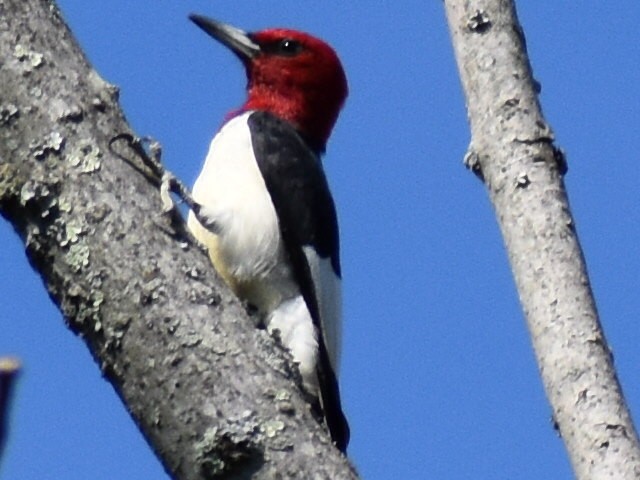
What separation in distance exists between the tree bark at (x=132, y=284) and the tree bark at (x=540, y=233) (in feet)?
1.42

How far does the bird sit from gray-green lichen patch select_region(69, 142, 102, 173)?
1.72 metres

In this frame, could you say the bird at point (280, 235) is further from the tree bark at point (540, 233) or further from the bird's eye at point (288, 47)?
the tree bark at point (540, 233)

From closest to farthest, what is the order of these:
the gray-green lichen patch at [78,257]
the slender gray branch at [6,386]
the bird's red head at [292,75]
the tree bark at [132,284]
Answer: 1. the slender gray branch at [6,386]
2. the tree bark at [132,284]
3. the gray-green lichen patch at [78,257]
4. the bird's red head at [292,75]

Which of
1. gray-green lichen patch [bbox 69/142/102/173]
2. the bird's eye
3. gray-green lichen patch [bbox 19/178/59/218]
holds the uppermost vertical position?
the bird's eye

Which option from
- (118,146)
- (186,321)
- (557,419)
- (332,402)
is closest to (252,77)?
(332,402)

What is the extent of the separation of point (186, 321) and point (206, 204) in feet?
7.94

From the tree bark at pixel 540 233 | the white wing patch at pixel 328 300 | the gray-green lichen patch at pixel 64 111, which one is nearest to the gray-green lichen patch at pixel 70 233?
the gray-green lichen patch at pixel 64 111

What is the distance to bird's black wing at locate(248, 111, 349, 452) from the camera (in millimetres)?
5031

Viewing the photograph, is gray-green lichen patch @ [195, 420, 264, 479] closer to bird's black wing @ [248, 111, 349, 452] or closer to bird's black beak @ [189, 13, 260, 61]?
bird's black wing @ [248, 111, 349, 452]

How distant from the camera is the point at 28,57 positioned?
3.06 metres

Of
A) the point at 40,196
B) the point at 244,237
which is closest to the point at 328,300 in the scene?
the point at 244,237

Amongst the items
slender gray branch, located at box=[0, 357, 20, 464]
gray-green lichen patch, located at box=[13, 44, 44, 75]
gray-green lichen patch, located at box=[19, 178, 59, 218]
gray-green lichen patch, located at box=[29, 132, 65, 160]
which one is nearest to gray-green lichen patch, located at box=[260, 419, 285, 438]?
gray-green lichen patch, located at box=[19, 178, 59, 218]

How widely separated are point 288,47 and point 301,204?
1.70 meters

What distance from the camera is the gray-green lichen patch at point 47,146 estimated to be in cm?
292
